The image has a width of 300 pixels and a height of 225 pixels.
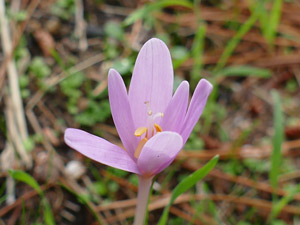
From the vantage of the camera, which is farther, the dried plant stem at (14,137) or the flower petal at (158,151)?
the dried plant stem at (14,137)

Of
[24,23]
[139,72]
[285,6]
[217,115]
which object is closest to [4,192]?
[139,72]

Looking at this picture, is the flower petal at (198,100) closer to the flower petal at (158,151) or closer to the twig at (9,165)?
the flower petal at (158,151)

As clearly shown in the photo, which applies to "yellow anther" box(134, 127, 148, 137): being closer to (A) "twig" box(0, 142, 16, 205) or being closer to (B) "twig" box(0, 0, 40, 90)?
(A) "twig" box(0, 142, 16, 205)

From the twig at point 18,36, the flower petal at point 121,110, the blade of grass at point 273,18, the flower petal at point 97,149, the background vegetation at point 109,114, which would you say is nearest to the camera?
the flower petal at point 97,149

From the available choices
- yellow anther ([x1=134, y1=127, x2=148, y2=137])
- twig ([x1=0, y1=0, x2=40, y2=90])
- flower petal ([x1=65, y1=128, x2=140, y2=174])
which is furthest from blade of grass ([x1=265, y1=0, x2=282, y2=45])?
flower petal ([x1=65, y1=128, x2=140, y2=174])

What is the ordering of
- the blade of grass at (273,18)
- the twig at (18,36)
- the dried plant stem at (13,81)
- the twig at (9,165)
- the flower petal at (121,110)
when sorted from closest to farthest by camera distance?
the flower petal at (121,110)
the twig at (9,165)
the dried plant stem at (13,81)
the twig at (18,36)
the blade of grass at (273,18)

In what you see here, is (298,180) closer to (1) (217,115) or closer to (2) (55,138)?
(1) (217,115)

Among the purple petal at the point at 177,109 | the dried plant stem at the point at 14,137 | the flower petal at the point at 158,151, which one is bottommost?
the dried plant stem at the point at 14,137

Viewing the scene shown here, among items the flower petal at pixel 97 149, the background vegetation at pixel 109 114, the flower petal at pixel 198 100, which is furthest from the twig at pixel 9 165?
the flower petal at pixel 198 100
